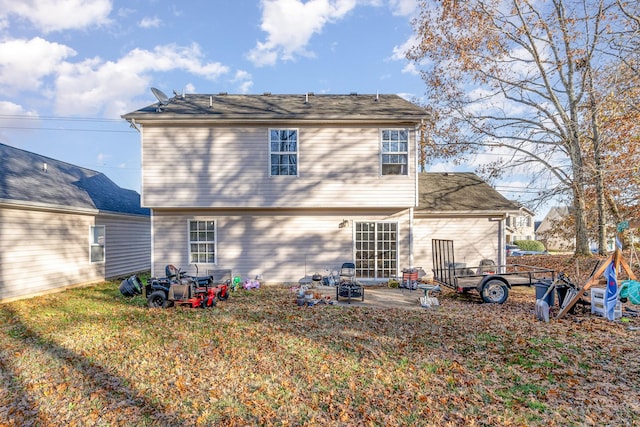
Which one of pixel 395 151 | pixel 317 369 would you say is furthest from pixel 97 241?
pixel 395 151

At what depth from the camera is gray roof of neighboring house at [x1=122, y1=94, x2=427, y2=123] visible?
10750 mm

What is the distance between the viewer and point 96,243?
12.7m

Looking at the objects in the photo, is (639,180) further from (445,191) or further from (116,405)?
(116,405)

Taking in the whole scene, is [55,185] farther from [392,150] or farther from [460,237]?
[460,237]

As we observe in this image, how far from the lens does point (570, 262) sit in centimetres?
1462

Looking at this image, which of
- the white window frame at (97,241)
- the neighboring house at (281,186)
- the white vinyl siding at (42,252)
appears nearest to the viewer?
the white vinyl siding at (42,252)

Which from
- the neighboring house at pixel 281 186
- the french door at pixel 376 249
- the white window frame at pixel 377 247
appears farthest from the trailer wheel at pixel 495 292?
the french door at pixel 376 249

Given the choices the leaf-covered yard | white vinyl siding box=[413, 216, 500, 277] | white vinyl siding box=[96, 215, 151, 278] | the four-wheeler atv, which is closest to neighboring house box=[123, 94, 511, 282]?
white vinyl siding box=[413, 216, 500, 277]

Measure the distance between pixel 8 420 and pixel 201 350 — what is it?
237 cm

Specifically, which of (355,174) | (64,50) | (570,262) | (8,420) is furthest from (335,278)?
(64,50)

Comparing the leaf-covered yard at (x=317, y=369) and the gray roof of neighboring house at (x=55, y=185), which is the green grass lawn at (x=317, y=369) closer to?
the leaf-covered yard at (x=317, y=369)

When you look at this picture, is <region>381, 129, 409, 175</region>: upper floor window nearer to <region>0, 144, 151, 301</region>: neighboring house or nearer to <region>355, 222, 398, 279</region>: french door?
<region>355, 222, 398, 279</region>: french door

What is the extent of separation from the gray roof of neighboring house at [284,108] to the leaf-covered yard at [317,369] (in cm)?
644

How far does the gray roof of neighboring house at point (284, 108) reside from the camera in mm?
10750
